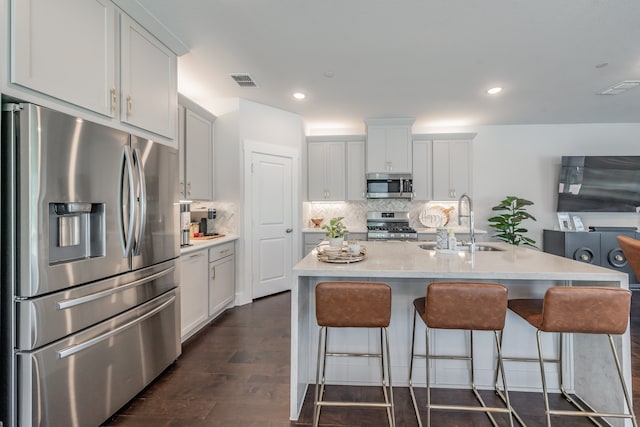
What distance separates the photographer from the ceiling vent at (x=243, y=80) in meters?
3.30

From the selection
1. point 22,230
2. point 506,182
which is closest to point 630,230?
point 506,182

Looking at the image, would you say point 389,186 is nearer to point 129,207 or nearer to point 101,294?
point 129,207

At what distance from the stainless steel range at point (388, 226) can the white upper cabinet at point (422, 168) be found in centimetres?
45

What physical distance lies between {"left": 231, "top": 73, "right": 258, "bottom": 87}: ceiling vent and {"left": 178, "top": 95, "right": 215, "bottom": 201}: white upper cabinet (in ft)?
1.70

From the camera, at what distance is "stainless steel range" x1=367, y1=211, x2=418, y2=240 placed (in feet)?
15.4

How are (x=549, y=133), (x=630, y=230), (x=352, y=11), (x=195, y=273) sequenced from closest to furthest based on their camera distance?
(x=352, y=11) → (x=195, y=273) → (x=630, y=230) → (x=549, y=133)

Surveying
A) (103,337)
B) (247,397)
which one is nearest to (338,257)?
(247,397)

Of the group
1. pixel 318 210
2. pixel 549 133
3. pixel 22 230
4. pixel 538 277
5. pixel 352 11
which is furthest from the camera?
pixel 318 210

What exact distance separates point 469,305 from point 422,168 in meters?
3.78

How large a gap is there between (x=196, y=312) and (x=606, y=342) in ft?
10.3

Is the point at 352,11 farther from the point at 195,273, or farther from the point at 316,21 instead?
the point at 195,273

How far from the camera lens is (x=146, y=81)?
2.22 meters

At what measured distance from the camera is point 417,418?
5.90 feet

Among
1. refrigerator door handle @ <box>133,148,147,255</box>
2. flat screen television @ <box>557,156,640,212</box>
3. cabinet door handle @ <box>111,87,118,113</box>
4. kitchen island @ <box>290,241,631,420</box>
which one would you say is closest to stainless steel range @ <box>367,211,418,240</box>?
kitchen island @ <box>290,241,631,420</box>
